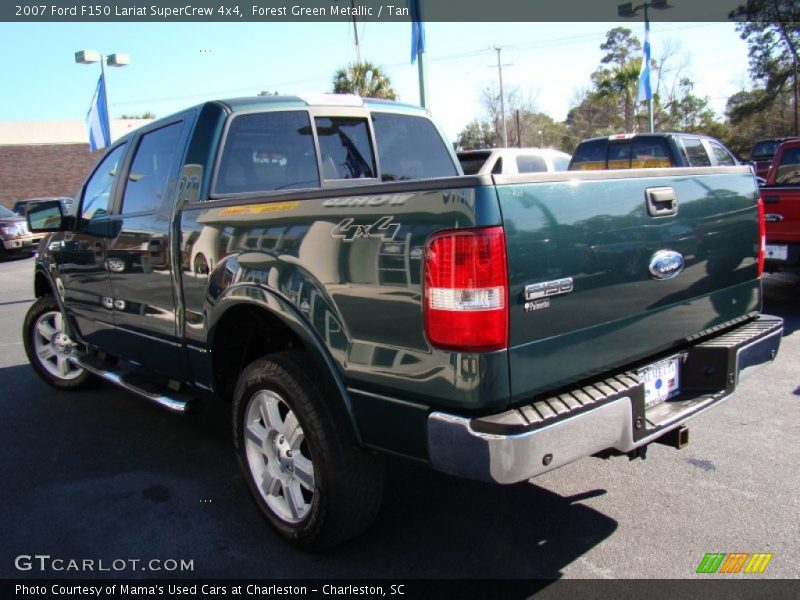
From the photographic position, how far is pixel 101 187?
4.62 m

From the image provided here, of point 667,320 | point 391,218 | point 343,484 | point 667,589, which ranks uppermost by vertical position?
point 391,218

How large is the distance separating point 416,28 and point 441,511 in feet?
36.1

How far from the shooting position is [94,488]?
3.62m

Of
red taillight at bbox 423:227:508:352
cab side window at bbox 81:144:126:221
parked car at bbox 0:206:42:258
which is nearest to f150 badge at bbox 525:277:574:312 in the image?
red taillight at bbox 423:227:508:352

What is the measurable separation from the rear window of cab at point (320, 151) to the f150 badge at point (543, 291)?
189 centimetres

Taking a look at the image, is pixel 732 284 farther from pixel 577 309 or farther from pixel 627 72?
pixel 627 72

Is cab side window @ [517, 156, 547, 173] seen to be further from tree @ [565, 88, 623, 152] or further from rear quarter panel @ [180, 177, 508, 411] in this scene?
tree @ [565, 88, 623, 152]

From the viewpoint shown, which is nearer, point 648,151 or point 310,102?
point 310,102

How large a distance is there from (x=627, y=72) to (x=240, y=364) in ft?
107

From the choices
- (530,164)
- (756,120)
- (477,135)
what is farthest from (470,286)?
(477,135)

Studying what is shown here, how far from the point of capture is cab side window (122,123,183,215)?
3742mm

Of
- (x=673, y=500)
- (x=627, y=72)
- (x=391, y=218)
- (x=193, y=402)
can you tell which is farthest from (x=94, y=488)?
(x=627, y=72)

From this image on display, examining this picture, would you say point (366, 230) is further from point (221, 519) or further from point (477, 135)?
point (477, 135)

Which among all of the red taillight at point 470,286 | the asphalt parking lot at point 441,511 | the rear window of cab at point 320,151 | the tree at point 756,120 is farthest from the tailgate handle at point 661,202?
the tree at point 756,120
